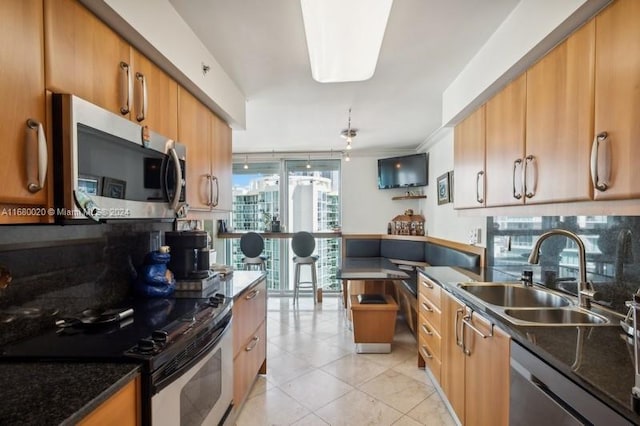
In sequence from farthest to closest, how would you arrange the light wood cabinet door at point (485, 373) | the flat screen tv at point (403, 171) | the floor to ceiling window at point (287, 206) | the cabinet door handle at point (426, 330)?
1. the floor to ceiling window at point (287, 206)
2. the flat screen tv at point (403, 171)
3. the cabinet door handle at point (426, 330)
4. the light wood cabinet door at point (485, 373)

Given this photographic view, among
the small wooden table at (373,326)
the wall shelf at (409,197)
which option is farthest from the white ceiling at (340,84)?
the small wooden table at (373,326)

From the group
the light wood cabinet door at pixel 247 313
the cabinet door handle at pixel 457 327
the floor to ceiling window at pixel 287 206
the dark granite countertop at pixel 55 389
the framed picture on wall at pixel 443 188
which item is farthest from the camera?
the floor to ceiling window at pixel 287 206

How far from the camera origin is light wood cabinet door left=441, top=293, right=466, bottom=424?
1.79m

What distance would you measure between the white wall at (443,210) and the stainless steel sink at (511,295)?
31.5 inches

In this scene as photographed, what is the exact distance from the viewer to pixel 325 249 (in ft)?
17.3

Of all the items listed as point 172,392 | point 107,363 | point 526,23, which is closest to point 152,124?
point 107,363

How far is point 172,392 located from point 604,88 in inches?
77.0

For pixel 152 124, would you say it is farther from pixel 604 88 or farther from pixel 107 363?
pixel 604 88

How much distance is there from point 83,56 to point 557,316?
236 centimetres

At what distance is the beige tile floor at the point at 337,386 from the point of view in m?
2.07

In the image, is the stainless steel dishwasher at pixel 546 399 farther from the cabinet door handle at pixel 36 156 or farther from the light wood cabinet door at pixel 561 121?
the cabinet door handle at pixel 36 156

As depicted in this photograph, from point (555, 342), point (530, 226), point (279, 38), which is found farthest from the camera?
point (530, 226)

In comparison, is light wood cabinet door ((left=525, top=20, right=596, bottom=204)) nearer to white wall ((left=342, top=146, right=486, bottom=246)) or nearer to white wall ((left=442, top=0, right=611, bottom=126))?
white wall ((left=442, top=0, right=611, bottom=126))

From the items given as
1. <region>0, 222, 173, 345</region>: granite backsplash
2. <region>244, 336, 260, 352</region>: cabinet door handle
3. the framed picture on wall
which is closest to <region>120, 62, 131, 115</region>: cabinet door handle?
<region>0, 222, 173, 345</region>: granite backsplash
